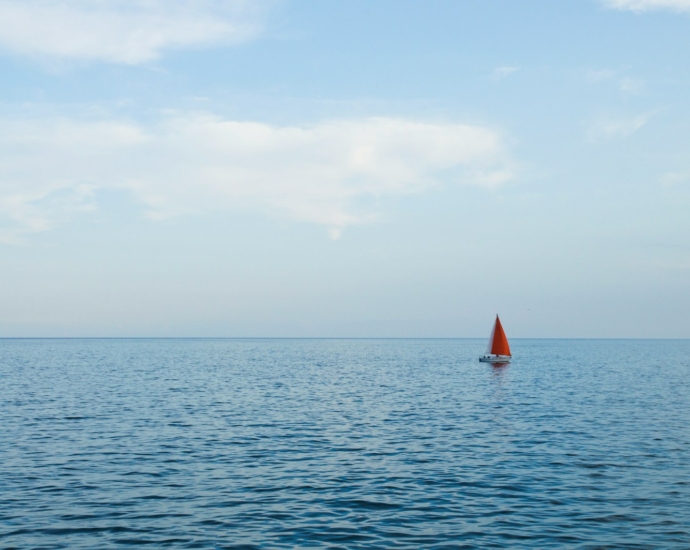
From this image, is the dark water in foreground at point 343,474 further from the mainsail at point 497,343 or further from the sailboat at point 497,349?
the sailboat at point 497,349

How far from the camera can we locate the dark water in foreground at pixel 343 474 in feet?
64.4

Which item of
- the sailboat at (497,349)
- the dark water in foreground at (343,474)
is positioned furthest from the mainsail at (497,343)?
the dark water in foreground at (343,474)

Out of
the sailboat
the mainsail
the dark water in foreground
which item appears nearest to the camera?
the dark water in foreground

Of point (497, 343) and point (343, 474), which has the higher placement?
point (497, 343)

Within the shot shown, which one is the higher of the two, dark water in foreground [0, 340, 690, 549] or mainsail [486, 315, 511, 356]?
mainsail [486, 315, 511, 356]

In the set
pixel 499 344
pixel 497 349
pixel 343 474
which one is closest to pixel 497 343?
pixel 499 344

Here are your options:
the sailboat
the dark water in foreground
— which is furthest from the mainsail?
the dark water in foreground

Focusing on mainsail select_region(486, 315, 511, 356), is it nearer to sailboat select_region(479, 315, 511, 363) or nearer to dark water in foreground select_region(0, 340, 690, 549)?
sailboat select_region(479, 315, 511, 363)

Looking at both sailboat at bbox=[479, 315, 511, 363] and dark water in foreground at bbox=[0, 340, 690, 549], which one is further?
sailboat at bbox=[479, 315, 511, 363]

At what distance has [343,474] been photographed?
27.4m

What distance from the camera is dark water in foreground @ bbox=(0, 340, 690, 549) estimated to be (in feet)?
64.4

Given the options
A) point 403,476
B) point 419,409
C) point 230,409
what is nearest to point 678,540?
point 403,476

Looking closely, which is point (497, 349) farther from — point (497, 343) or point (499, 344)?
point (497, 343)

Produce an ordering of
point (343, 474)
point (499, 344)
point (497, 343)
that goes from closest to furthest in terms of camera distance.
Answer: point (343, 474)
point (497, 343)
point (499, 344)
